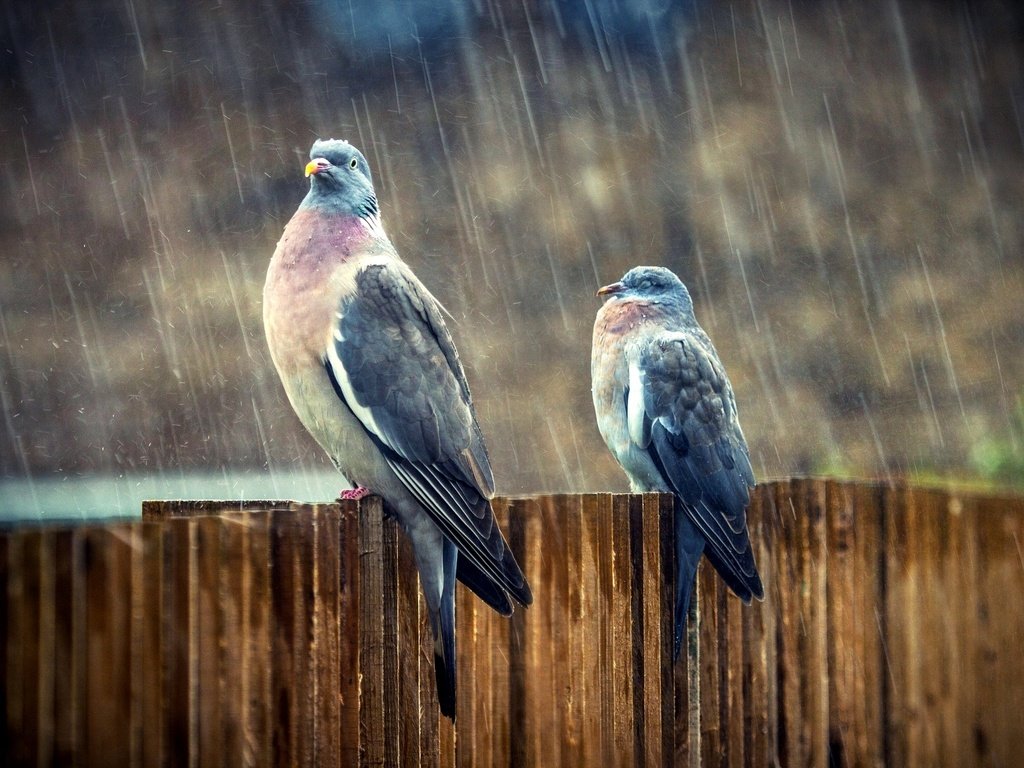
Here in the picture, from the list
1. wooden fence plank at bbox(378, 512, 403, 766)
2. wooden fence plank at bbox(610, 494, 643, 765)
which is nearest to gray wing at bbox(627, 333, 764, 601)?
wooden fence plank at bbox(610, 494, 643, 765)

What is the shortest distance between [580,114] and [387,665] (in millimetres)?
7934

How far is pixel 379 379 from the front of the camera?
10.0 feet

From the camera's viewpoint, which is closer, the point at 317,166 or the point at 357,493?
the point at 357,493

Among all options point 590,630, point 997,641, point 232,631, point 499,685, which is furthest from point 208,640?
point 997,641

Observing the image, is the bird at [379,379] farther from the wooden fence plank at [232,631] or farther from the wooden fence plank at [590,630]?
the wooden fence plank at [232,631]

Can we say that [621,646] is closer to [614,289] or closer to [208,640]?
[208,640]

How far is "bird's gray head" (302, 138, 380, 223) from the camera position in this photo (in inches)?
132

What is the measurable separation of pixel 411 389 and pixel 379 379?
0.30 feet

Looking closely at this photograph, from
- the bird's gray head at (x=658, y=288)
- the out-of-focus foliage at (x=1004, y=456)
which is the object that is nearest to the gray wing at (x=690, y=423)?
the bird's gray head at (x=658, y=288)

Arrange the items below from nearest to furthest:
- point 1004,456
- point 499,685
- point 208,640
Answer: point 208,640, point 499,685, point 1004,456

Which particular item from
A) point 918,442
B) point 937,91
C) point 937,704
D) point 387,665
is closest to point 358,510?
point 387,665

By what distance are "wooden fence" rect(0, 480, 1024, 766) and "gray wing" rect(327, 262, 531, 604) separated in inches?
7.4

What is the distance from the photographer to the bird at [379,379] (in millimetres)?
2912

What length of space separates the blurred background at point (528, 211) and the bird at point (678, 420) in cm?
464
